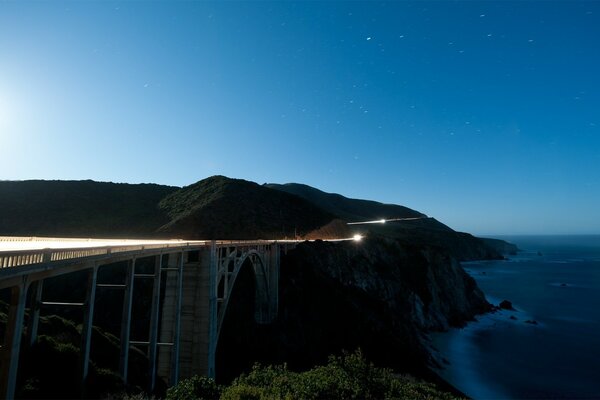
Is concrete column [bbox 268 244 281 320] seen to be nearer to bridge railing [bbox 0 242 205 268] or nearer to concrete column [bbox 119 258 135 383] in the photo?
concrete column [bbox 119 258 135 383]

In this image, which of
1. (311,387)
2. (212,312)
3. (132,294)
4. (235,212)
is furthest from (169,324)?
(235,212)

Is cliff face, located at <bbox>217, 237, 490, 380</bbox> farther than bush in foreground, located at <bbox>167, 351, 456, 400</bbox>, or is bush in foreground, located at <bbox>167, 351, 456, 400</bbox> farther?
cliff face, located at <bbox>217, 237, 490, 380</bbox>

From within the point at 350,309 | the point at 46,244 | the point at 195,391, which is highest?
the point at 46,244

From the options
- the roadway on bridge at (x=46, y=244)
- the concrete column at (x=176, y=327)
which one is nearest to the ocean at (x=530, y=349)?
the concrete column at (x=176, y=327)

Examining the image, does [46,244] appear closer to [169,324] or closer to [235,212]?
[169,324]

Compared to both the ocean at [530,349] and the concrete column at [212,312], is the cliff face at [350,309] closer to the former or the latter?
the ocean at [530,349]

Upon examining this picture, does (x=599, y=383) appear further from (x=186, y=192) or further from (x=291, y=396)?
(x=186, y=192)

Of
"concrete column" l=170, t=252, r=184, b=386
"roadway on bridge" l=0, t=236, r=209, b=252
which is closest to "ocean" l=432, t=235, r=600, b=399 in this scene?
"concrete column" l=170, t=252, r=184, b=386
